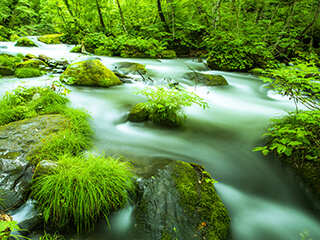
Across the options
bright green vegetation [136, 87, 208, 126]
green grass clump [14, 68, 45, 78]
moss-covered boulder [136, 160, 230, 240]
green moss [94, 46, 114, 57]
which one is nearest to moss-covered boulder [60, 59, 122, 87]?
green grass clump [14, 68, 45, 78]

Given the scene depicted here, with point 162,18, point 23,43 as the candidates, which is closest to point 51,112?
point 23,43

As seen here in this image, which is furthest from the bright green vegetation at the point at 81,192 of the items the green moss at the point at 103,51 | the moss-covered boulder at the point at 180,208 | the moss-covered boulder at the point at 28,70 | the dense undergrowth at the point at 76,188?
the green moss at the point at 103,51

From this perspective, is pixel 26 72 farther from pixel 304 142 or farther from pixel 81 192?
pixel 304 142

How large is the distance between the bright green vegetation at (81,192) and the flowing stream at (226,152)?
15cm

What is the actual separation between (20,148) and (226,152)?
135 inches

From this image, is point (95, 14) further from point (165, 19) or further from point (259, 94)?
point (259, 94)

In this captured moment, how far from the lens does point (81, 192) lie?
5.53 feet

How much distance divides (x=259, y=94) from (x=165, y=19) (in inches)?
352

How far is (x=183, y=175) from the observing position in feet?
7.41

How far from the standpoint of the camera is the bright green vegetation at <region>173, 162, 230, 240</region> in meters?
1.82

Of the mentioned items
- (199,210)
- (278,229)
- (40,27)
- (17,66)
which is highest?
(40,27)

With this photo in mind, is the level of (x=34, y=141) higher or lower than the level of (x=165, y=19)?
lower

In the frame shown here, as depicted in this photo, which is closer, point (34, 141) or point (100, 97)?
point (34, 141)

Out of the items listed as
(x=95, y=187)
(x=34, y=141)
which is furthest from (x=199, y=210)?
(x=34, y=141)
